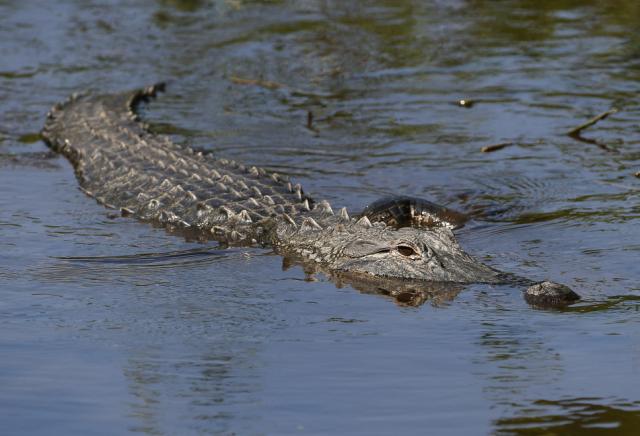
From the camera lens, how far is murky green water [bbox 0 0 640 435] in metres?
4.79

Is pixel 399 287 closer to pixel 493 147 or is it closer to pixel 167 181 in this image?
pixel 167 181

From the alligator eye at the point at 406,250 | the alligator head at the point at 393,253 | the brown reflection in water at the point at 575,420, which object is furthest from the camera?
the alligator eye at the point at 406,250

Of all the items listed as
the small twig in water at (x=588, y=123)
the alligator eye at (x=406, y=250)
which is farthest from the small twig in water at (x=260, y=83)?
the alligator eye at (x=406, y=250)

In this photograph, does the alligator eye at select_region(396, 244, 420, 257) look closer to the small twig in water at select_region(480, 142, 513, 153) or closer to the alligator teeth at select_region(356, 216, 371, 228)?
the alligator teeth at select_region(356, 216, 371, 228)

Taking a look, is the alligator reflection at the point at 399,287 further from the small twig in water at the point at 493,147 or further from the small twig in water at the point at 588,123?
the small twig in water at the point at 588,123

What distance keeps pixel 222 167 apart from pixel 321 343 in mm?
3838

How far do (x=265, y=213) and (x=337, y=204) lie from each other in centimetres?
94

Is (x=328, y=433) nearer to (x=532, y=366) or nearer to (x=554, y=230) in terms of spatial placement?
(x=532, y=366)

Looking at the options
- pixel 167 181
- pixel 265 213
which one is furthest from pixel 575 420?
pixel 167 181

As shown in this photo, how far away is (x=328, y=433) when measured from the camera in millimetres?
4410

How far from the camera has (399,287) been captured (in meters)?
6.73

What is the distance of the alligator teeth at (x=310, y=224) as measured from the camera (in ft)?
24.9

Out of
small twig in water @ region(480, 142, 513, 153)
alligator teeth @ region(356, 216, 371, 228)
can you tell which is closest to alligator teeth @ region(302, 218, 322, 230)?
alligator teeth @ region(356, 216, 371, 228)

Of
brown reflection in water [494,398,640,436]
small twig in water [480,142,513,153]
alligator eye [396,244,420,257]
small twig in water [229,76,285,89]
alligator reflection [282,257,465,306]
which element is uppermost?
small twig in water [229,76,285,89]
